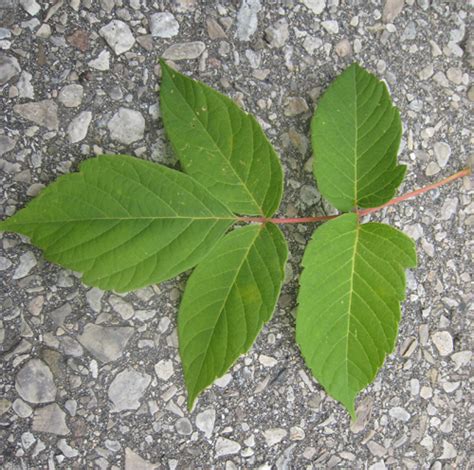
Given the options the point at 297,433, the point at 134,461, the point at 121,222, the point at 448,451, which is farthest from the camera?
the point at 448,451

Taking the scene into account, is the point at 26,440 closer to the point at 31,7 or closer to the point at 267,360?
the point at 267,360

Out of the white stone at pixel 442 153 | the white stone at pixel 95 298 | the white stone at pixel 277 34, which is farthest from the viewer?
the white stone at pixel 442 153

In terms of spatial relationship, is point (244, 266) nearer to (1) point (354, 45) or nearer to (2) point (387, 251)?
(2) point (387, 251)

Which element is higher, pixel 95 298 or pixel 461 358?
pixel 95 298

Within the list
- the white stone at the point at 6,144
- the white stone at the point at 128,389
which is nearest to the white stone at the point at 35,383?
the white stone at the point at 128,389

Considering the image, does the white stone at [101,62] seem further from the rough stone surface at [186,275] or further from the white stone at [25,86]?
the white stone at [25,86]

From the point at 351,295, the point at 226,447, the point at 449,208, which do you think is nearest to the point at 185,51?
the point at 351,295

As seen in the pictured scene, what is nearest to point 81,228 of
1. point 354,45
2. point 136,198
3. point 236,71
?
point 136,198
